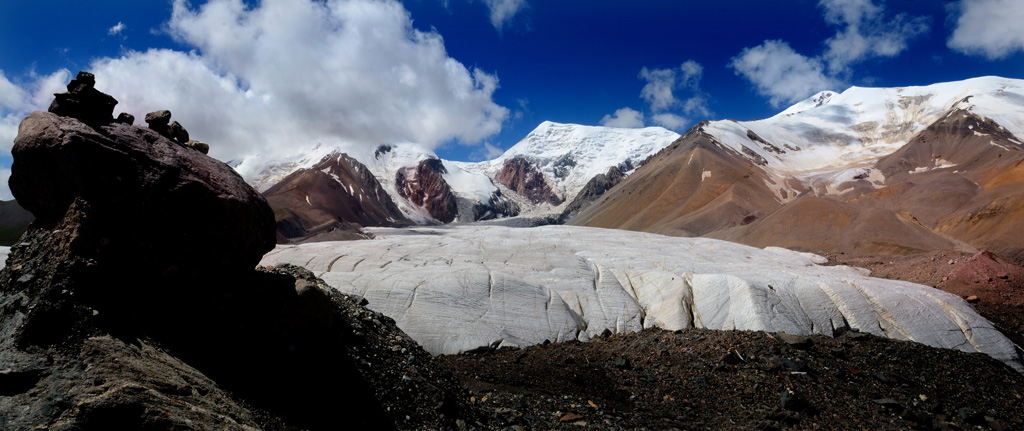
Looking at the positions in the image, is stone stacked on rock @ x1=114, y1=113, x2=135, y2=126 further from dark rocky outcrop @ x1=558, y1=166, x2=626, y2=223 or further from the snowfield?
dark rocky outcrop @ x1=558, y1=166, x2=626, y2=223

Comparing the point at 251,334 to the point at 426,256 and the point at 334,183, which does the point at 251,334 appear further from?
the point at 334,183

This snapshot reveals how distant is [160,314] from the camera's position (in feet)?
23.3

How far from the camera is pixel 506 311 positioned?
18.0 meters

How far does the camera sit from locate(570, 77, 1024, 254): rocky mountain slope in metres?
52.3

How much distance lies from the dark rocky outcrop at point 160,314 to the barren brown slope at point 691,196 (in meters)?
69.6

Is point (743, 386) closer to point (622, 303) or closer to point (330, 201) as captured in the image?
point (622, 303)

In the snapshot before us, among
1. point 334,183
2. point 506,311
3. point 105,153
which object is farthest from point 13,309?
point 334,183

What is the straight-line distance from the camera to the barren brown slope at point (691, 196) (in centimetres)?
7573

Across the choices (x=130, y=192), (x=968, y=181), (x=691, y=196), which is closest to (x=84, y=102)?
(x=130, y=192)

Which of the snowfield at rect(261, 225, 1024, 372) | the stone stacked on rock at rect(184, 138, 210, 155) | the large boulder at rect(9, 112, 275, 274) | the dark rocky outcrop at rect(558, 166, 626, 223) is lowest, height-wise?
the snowfield at rect(261, 225, 1024, 372)

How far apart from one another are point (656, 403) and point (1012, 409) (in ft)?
29.3

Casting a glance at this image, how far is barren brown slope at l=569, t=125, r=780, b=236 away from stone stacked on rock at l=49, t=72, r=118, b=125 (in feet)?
236

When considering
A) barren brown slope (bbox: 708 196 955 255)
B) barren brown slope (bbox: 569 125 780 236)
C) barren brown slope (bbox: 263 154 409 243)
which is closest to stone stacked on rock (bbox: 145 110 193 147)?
barren brown slope (bbox: 263 154 409 243)

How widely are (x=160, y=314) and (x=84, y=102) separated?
3615mm
